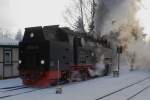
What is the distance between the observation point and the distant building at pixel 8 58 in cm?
2416

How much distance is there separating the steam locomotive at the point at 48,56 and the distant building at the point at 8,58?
17.0 feet

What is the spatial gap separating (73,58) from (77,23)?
25.5 metres

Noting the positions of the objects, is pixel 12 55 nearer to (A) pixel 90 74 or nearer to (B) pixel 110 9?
(A) pixel 90 74

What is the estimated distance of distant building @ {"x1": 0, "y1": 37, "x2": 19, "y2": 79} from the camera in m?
24.2

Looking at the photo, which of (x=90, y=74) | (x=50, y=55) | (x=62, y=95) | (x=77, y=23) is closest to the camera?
(x=62, y=95)

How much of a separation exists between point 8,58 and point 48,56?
801 centimetres

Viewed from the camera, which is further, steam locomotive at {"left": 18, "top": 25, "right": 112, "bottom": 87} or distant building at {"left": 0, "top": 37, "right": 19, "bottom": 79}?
distant building at {"left": 0, "top": 37, "right": 19, "bottom": 79}

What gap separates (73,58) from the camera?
21156 millimetres

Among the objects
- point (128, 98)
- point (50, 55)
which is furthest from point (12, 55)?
point (128, 98)

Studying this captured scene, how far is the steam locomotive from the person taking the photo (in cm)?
1822

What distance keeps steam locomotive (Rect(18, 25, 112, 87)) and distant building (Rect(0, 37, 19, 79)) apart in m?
5.18

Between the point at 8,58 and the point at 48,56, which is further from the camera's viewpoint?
the point at 8,58

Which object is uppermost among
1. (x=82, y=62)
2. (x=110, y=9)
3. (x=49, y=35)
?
(x=110, y=9)

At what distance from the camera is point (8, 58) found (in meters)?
25.3
